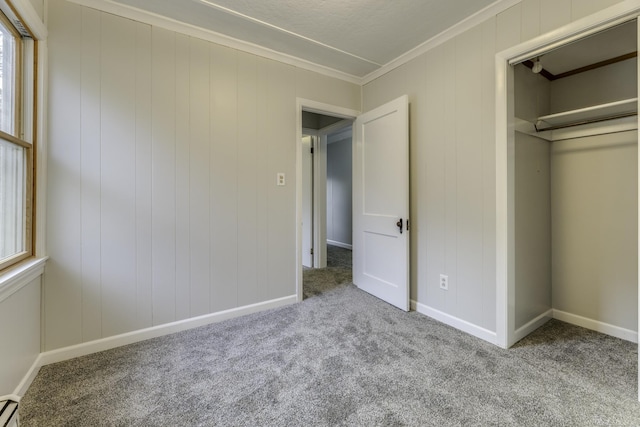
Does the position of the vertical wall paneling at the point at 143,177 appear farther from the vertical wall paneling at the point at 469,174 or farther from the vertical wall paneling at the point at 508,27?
the vertical wall paneling at the point at 508,27

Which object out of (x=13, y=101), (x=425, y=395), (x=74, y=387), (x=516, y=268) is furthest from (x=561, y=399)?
(x=13, y=101)

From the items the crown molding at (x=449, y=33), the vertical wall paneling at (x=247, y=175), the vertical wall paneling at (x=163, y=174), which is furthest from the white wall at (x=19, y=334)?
the crown molding at (x=449, y=33)

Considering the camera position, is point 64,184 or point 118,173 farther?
point 118,173

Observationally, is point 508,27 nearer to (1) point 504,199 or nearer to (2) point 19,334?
(1) point 504,199

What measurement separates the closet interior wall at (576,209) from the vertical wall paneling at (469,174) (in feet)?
0.81

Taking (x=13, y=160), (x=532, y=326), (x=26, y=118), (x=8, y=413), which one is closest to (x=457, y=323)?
(x=532, y=326)

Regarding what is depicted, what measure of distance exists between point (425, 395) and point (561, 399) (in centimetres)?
72

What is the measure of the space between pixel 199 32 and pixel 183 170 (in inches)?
45.2

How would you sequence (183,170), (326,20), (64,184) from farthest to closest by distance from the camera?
(183,170) < (326,20) < (64,184)

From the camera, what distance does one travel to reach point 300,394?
1511 millimetres

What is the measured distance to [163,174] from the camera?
2.16 meters

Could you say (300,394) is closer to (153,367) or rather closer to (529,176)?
(153,367)

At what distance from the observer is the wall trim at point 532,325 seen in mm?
2076

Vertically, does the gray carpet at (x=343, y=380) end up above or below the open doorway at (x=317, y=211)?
below
